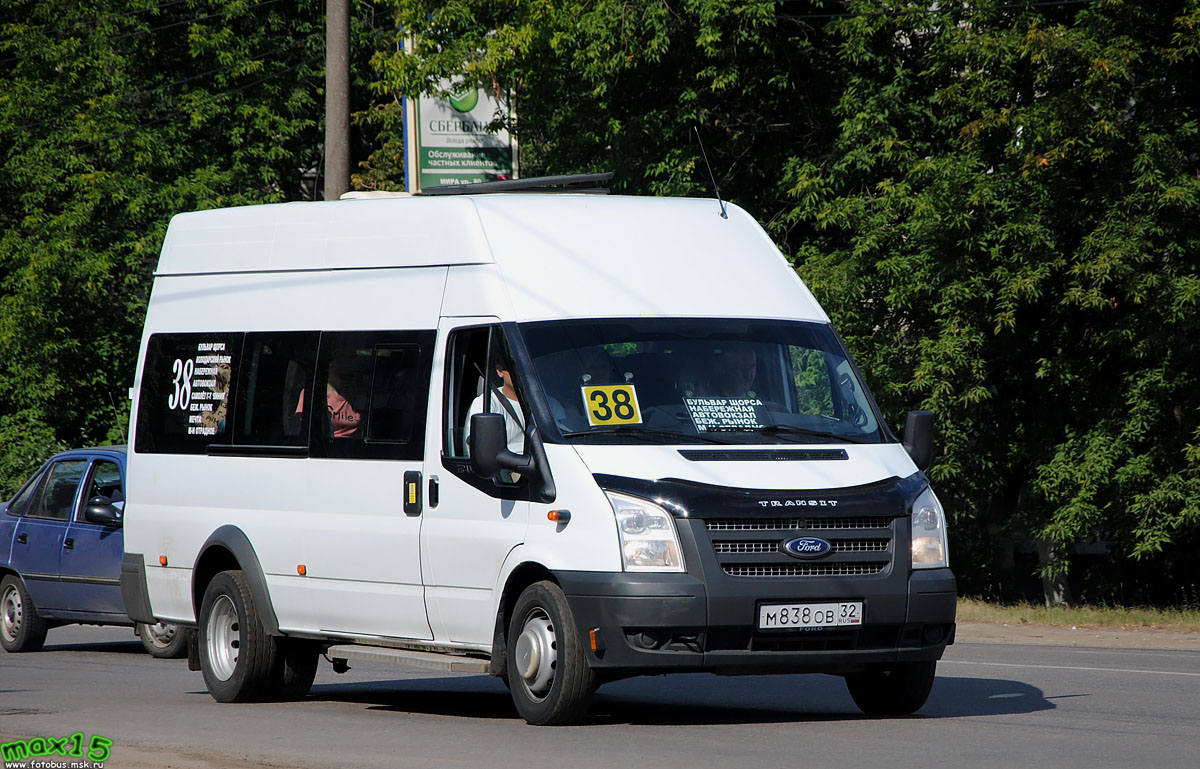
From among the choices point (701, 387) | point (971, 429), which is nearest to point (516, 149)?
point (971, 429)

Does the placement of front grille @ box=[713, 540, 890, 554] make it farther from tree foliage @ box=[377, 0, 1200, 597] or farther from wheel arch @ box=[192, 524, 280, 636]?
tree foliage @ box=[377, 0, 1200, 597]

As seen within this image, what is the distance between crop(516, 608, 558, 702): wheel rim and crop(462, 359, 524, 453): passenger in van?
2.94 feet

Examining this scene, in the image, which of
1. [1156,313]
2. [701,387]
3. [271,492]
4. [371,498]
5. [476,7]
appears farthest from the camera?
[476,7]

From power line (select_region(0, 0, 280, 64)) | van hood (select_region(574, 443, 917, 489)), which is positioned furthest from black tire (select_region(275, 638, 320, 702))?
power line (select_region(0, 0, 280, 64))

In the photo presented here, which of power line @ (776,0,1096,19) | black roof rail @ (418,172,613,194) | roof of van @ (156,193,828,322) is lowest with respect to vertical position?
roof of van @ (156,193,828,322)

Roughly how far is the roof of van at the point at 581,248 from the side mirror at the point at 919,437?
90cm

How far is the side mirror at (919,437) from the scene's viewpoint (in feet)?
32.5

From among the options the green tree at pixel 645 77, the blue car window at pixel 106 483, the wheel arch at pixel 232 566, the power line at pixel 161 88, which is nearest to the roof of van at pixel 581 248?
the wheel arch at pixel 232 566

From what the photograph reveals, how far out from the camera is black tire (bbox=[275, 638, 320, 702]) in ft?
37.4

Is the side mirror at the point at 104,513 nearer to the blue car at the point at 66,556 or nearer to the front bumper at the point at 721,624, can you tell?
the blue car at the point at 66,556

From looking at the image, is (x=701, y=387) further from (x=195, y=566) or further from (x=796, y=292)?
(x=195, y=566)

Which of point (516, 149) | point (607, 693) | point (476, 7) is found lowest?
point (607, 693)

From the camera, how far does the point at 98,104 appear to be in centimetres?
2930

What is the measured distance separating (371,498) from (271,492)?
1.01 m
